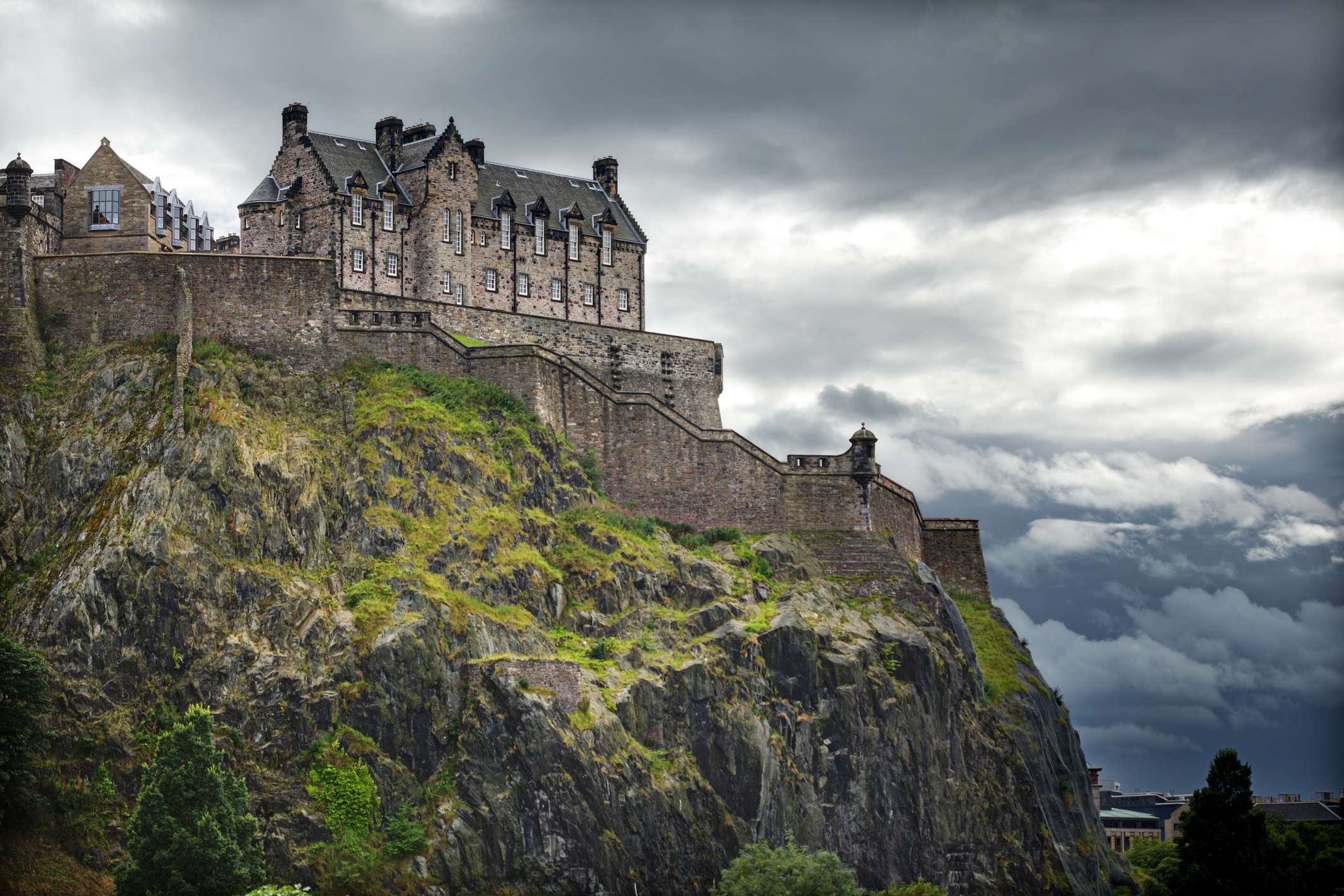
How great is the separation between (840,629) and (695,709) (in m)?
9.30

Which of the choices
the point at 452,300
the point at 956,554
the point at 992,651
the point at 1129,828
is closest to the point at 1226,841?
the point at 992,651

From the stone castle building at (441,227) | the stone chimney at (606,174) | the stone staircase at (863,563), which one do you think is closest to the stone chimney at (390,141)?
the stone castle building at (441,227)

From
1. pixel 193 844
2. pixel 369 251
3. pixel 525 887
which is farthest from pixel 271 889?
pixel 369 251

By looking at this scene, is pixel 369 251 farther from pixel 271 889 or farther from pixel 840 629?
pixel 271 889

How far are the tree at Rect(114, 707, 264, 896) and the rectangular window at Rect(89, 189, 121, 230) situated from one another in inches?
1215

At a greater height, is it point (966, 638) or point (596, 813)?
point (966, 638)

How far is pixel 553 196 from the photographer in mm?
92188

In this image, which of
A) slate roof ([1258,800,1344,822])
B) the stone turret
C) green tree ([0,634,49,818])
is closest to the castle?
the stone turret

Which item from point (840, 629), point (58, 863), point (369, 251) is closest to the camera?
point (58, 863)

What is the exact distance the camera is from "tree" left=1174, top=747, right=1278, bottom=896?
63.7m

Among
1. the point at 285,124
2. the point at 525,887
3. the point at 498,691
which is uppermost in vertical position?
the point at 285,124

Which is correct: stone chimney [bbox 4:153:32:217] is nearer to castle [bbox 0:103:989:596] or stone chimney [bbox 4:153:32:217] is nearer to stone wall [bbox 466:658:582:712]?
castle [bbox 0:103:989:596]

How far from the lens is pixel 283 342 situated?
226 ft

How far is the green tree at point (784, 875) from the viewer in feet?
184
